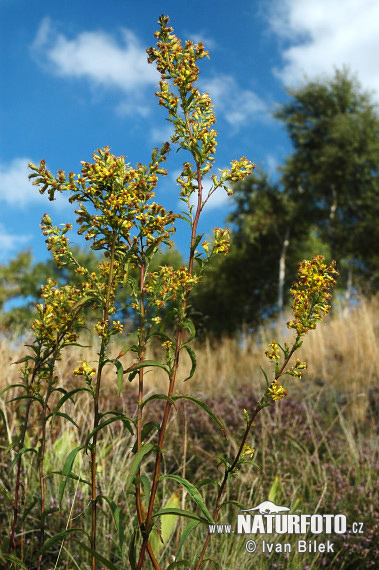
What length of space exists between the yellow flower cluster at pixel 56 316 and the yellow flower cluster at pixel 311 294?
773 millimetres

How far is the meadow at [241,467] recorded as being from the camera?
2.77m

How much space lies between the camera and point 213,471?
411cm

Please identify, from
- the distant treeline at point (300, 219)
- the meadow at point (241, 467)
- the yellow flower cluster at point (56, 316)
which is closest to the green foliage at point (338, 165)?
the distant treeline at point (300, 219)

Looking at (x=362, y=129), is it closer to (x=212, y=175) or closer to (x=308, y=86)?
(x=308, y=86)

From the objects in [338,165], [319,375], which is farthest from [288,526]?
[338,165]

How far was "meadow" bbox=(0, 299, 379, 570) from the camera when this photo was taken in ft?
9.09

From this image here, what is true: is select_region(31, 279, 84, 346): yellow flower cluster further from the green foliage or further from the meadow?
the green foliage

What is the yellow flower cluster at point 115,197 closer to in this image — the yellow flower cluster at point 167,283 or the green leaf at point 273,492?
the yellow flower cluster at point 167,283

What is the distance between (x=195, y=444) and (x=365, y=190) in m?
16.0

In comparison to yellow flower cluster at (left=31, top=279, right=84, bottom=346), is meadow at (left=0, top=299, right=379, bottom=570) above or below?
below

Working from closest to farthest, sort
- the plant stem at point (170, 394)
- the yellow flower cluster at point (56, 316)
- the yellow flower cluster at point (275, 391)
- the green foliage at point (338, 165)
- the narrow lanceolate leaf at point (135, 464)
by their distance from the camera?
Result: 1. the narrow lanceolate leaf at point (135, 464)
2. the plant stem at point (170, 394)
3. the yellow flower cluster at point (275, 391)
4. the yellow flower cluster at point (56, 316)
5. the green foliage at point (338, 165)

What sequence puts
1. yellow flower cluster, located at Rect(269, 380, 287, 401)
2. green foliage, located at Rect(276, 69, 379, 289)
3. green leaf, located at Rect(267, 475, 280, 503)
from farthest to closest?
green foliage, located at Rect(276, 69, 379, 289) → green leaf, located at Rect(267, 475, 280, 503) → yellow flower cluster, located at Rect(269, 380, 287, 401)

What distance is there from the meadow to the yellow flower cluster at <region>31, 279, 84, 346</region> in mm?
403

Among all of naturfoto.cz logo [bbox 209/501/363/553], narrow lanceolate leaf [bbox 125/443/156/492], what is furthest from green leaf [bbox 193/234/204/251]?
naturfoto.cz logo [bbox 209/501/363/553]
